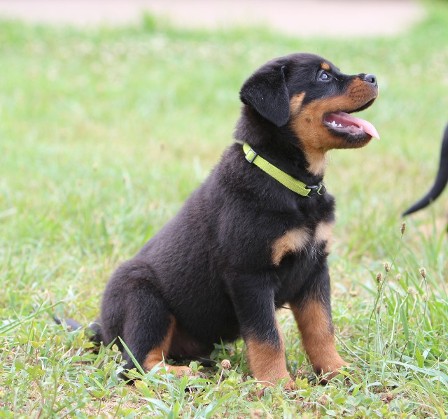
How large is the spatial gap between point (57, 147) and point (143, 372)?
403cm

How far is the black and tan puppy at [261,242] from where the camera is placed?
3.27 metres

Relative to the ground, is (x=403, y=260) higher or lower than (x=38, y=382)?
higher

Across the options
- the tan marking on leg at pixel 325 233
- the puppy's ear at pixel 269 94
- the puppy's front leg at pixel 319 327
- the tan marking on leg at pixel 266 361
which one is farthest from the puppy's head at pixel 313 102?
the tan marking on leg at pixel 266 361

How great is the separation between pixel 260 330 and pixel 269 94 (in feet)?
2.99

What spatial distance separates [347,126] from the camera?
3.45m

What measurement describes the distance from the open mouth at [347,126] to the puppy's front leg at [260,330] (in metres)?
0.67

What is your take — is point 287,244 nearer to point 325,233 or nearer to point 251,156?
point 325,233

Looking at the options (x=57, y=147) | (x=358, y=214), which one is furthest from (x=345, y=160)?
(x=57, y=147)

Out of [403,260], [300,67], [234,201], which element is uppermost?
[300,67]

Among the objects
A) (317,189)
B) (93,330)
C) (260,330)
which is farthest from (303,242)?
(93,330)

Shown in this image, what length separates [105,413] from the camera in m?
2.98

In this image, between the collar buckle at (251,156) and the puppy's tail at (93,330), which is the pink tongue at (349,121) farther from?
the puppy's tail at (93,330)

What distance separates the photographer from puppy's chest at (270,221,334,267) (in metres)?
3.26

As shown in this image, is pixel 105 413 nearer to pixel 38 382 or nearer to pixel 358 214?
pixel 38 382
